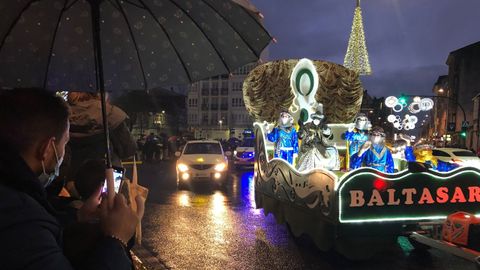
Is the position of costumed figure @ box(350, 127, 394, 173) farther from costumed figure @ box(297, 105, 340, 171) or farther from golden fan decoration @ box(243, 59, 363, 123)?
golden fan decoration @ box(243, 59, 363, 123)

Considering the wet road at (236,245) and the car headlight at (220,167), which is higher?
the car headlight at (220,167)

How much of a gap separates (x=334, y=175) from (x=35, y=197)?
4929 mm

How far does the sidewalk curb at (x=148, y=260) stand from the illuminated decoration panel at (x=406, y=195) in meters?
2.54

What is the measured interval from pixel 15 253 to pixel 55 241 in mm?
131

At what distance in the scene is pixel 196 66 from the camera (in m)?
3.77

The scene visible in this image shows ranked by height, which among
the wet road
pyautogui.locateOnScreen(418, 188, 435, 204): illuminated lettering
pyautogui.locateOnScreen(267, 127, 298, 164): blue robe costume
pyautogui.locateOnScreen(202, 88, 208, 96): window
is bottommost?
the wet road

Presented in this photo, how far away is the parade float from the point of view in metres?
5.89

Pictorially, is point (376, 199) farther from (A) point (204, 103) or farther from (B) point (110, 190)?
(A) point (204, 103)

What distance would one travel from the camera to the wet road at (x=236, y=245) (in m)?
6.30

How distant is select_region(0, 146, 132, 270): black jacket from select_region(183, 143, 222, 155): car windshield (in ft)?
47.1

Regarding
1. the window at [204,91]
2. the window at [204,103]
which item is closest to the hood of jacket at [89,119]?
the window at [204,91]

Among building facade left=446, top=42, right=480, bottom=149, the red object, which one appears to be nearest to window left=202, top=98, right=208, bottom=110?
building facade left=446, top=42, right=480, bottom=149

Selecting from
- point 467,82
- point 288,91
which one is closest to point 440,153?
point 288,91

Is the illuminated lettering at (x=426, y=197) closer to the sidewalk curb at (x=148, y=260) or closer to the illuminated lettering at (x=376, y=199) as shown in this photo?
the illuminated lettering at (x=376, y=199)
